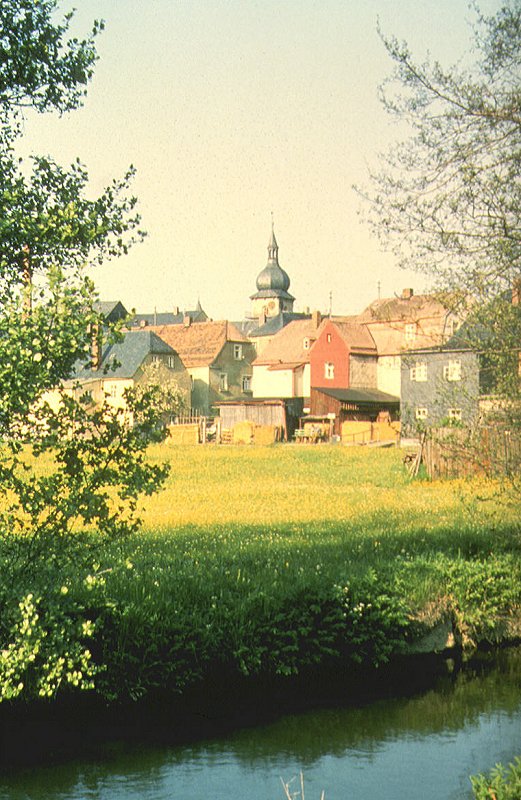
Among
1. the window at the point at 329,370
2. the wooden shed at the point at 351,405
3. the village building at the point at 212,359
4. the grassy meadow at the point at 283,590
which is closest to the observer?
the grassy meadow at the point at 283,590

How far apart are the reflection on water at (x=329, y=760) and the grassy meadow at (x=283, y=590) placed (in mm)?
1089

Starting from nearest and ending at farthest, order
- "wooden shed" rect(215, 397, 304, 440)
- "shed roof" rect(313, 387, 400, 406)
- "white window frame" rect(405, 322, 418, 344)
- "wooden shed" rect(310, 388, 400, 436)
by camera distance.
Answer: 1. "white window frame" rect(405, 322, 418, 344)
2. "wooden shed" rect(215, 397, 304, 440)
3. "wooden shed" rect(310, 388, 400, 436)
4. "shed roof" rect(313, 387, 400, 406)

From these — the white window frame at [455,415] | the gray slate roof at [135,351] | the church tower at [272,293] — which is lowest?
the white window frame at [455,415]

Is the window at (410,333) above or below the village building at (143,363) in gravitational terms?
below

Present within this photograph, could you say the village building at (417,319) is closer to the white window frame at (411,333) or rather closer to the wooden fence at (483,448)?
the white window frame at (411,333)

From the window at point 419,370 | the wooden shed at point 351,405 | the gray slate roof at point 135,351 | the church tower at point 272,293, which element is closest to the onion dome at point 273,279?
the church tower at point 272,293

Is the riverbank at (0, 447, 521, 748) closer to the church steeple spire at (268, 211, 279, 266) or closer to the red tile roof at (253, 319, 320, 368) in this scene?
the red tile roof at (253, 319, 320, 368)

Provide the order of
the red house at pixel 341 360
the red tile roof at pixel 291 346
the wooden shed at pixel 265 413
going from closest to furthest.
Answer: the wooden shed at pixel 265 413 < the red house at pixel 341 360 < the red tile roof at pixel 291 346

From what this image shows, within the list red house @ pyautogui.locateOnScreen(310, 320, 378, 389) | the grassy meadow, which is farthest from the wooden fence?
red house @ pyautogui.locateOnScreen(310, 320, 378, 389)

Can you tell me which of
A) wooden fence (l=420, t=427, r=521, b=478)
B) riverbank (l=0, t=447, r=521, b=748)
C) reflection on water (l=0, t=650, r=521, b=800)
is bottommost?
reflection on water (l=0, t=650, r=521, b=800)

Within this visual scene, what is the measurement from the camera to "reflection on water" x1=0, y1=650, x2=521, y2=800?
9.99 meters

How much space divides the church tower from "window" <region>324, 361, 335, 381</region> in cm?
9250

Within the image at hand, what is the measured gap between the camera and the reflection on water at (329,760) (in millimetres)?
9992

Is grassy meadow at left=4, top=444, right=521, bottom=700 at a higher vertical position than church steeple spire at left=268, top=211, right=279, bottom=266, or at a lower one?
lower
